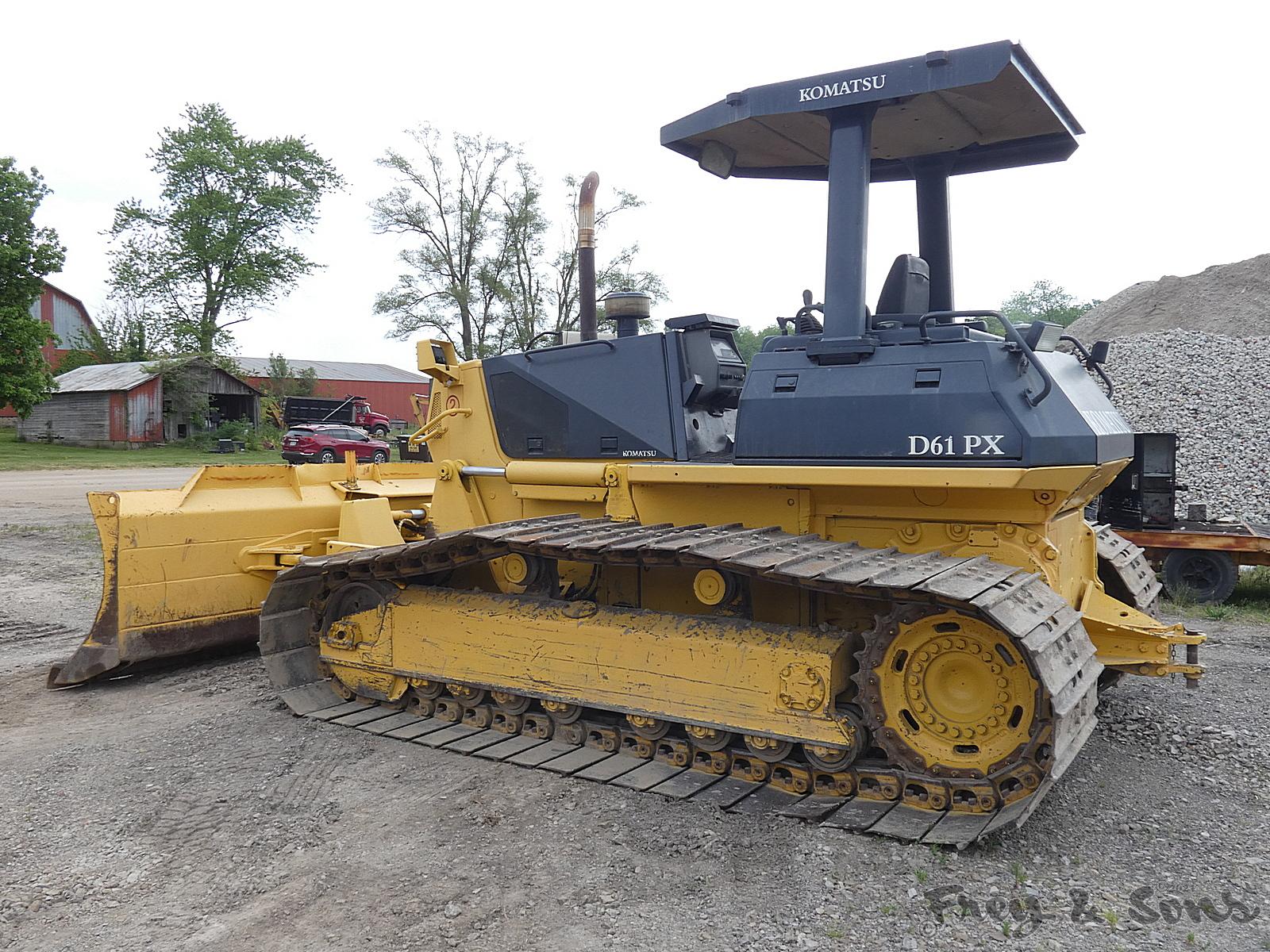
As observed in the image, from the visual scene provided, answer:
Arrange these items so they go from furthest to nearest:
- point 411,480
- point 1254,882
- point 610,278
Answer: point 610,278 → point 411,480 → point 1254,882

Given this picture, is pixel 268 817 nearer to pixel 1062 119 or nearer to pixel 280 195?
pixel 1062 119

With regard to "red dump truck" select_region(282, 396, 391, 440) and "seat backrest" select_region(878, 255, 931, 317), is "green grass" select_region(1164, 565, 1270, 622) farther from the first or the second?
"red dump truck" select_region(282, 396, 391, 440)

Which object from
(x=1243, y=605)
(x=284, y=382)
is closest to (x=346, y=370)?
(x=284, y=382)

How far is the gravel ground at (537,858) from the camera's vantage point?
3.44 metres

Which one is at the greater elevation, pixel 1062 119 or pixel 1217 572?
pixel 1062 119

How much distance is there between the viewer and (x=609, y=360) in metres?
5.76

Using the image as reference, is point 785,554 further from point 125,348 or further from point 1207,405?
point 125,348

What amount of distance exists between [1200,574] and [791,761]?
7120 mm

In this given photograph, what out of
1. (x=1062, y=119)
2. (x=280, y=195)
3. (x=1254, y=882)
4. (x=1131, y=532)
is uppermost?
(x=280, y=195)

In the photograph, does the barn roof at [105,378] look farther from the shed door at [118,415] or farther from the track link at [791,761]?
the track link at [791,761]

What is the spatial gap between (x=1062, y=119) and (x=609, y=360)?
277 centimetres

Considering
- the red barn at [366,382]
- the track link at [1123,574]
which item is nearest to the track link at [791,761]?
the track link at [1123,574]

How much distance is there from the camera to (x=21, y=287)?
3139 centimetres

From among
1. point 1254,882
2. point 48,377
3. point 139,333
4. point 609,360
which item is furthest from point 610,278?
point 1254,882
